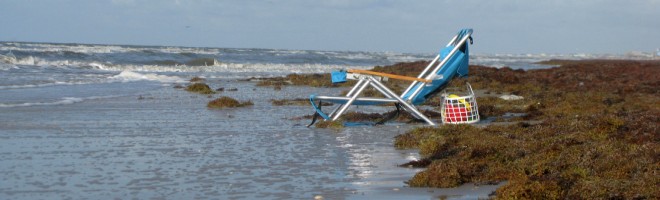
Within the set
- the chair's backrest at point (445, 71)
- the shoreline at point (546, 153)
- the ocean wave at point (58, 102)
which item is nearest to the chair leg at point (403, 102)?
the chair's backrest at point (445, 71)

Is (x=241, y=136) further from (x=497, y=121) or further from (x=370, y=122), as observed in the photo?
(x=497, y=121)

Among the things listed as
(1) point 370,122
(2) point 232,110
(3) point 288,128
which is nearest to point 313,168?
(3) point 288,128

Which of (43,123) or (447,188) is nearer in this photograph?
(447,188)

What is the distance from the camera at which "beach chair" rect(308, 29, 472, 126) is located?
10.4 metres

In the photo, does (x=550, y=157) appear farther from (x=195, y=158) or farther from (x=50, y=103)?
(x=50, y=103)

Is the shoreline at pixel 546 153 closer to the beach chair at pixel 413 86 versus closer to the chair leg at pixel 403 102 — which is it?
the beach chair at pixel 413 86

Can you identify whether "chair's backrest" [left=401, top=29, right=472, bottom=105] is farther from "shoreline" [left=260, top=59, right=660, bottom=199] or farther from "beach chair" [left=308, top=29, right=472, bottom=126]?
"shoreline" [left=260, top=59, right=660, bottom=199]

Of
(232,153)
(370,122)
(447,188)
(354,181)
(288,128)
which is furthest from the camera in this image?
(370,122)

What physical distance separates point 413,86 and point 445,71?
2.22 feet

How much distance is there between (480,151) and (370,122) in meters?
4.13

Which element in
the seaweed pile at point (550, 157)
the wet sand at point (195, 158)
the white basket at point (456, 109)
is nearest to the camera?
the seaweed pile at point (550, 157)

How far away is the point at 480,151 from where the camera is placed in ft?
23.2

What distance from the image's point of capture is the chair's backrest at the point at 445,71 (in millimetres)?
10773

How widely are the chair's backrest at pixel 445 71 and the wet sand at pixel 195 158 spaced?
49 cm
